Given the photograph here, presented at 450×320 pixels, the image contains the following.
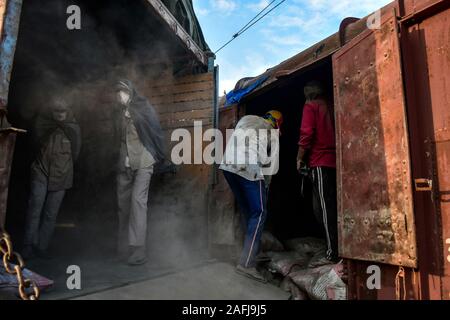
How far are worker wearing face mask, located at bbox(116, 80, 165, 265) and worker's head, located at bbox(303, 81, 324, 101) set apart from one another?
204 cm

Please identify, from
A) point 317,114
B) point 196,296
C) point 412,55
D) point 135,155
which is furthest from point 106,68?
point 412,55

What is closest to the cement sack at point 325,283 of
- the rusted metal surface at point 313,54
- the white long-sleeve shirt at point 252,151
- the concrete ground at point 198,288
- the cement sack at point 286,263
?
the concrete ground at point 198,288

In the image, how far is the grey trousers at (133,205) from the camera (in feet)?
13.4

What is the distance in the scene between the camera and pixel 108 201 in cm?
577

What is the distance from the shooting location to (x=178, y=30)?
16.8 feet

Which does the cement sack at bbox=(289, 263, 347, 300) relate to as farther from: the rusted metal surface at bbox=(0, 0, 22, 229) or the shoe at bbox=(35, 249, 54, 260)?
the shoe at bbox=(35, 249, 54, 260)

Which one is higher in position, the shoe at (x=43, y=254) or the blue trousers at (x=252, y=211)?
the blue trousers at (x=252, y=211)

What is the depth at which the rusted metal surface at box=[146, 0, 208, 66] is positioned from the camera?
15.0 ft

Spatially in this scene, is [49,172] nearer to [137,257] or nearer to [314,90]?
[137,257]

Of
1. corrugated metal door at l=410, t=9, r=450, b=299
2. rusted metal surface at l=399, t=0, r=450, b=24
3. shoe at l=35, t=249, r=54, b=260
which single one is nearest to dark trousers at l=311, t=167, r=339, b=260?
corrugated metal door at l=410, t=9, r=450, b=299

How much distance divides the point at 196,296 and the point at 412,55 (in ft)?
9.54

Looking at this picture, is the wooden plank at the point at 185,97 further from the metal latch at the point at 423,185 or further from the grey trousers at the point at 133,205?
the metal latch at the point at 423,185

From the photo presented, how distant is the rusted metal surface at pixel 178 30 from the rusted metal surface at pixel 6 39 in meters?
2.01

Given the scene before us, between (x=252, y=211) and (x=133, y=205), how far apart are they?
150cm
